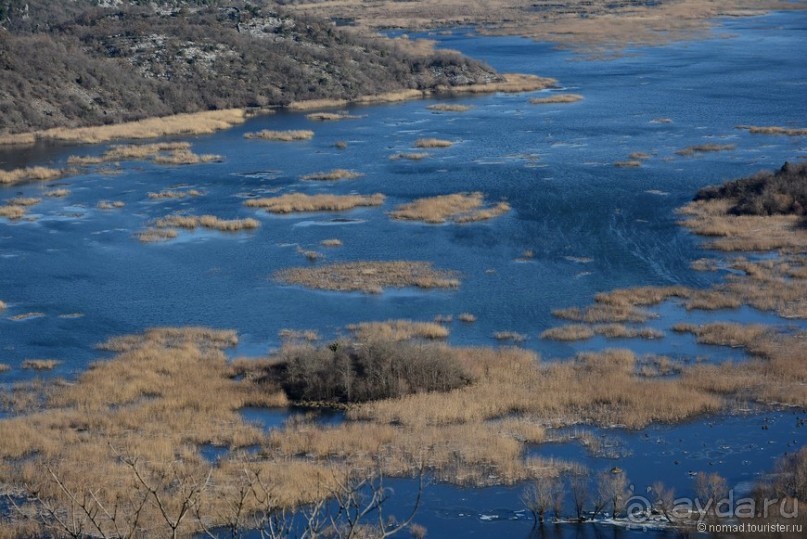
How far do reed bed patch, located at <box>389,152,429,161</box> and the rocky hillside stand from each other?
21185mm

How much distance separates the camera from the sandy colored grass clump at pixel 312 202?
44.8m

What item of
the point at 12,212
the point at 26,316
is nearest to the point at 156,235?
the point at 12,212

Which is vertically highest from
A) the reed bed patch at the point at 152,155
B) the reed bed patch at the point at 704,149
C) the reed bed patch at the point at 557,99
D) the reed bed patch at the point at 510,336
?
the reed bed patch at the point at 557,99

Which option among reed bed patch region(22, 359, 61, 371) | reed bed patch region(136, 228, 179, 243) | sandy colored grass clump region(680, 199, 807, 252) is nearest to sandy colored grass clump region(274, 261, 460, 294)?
reed bed patch region(136, 228, 179, 243)

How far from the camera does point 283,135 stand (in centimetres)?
6175

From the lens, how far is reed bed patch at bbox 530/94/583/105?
68.5m

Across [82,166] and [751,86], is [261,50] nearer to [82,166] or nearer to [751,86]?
[82,166]

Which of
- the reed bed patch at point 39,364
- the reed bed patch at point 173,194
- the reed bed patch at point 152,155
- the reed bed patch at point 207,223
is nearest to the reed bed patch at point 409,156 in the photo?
the reed bed patch at point 152,155

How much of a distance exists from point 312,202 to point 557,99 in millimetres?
28012

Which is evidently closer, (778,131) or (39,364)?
(39,364)

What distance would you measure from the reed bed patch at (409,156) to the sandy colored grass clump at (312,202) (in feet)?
24.1

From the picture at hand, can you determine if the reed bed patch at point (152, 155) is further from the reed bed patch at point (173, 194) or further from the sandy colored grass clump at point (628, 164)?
the sandy colored grass clump at point (628, 164)

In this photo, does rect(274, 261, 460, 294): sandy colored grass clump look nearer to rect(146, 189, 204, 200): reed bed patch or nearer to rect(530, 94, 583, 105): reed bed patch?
rect(146, 189, 204, 200): reed bed patch

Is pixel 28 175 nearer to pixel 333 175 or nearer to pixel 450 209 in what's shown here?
pixel 333 175
